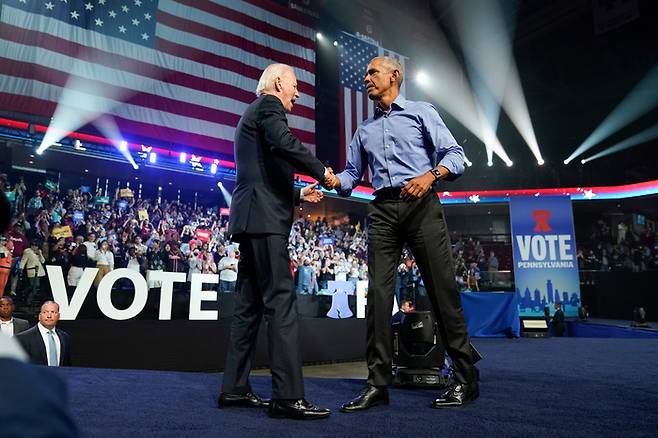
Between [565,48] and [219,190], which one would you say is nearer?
[565,48]

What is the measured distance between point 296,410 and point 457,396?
0.67 metres

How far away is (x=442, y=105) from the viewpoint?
15.2m

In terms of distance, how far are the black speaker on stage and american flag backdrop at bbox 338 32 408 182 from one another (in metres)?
8.15

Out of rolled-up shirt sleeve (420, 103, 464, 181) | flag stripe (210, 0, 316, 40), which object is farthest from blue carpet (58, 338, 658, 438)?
flag stripe (210, 0, 316, 40)

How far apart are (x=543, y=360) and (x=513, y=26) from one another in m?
11.5

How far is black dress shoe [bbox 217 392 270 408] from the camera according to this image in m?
1.71

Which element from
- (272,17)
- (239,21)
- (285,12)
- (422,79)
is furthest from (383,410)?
(422,79)

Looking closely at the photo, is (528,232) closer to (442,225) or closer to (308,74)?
(308,74)

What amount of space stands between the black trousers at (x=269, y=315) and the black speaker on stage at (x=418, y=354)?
103 cm

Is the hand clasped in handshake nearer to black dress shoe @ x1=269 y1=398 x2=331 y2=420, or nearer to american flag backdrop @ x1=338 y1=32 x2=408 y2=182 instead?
black dress shoe @ x1=269 y1=398 x2=331 y2=420

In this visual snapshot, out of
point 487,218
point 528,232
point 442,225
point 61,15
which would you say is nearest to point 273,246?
point 442,225

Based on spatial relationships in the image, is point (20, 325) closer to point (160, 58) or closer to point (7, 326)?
point (7, 326)

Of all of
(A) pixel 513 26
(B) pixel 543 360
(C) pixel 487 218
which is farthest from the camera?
(C) pixel 487 218

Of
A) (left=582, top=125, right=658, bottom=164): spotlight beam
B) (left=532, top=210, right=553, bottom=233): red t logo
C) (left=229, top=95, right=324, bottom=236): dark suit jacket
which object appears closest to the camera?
(left=229, top=95, right=324, bottom=236): dark suit jacket
